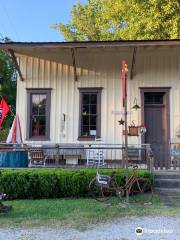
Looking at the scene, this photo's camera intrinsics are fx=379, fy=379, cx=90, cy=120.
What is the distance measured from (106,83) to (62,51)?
7.12 ft

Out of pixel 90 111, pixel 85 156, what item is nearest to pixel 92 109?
pixel 90 111

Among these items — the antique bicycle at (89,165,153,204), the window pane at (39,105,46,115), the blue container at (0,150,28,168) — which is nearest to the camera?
the antique bicycle at (89,165,153,204)

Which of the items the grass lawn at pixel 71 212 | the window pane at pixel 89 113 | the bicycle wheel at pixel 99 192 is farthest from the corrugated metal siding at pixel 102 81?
the grass lawn at pixel 71 212

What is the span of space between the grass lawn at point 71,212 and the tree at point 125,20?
50.8 ft

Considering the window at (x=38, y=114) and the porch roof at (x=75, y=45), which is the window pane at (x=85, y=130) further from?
the porch roof at (x=75, y=45)

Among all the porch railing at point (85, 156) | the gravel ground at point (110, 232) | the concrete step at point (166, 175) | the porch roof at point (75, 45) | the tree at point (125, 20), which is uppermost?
the tree at point (125, 20)

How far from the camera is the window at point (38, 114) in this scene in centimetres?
1538

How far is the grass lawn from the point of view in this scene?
785cm

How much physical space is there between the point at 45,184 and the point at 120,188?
213 cm

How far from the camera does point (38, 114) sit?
15523mm

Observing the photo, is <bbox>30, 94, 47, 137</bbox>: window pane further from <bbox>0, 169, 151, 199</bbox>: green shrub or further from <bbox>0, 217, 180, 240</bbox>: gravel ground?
<bbox>0, 217, 180, 240</bbox>: gravel ground

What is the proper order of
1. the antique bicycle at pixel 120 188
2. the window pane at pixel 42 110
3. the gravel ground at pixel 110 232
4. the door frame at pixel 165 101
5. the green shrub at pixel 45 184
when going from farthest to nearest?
the window pane at pixel 42 110, the door frame at pixel 165 101, the green shrub at pixel 45 184, the antique bicycle at pixel 120 188, the gravel ground at pixel 110 232

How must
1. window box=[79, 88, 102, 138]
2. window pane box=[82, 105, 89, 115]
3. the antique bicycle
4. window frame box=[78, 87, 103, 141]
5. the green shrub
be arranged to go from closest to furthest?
the antique bicycle → the green shrub → window frame box=[78, 87, 103, 141] → window box=[79, 88, 102, 138] → window pane box=[82, 105, 89, 115]

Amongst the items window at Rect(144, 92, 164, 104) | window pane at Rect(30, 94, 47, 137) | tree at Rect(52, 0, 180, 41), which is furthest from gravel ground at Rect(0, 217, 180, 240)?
tree at Rect(52, 0, 180, 41)
